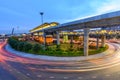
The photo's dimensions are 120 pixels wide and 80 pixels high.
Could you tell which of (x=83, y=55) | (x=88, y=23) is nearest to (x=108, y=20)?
(x=88, y=23)

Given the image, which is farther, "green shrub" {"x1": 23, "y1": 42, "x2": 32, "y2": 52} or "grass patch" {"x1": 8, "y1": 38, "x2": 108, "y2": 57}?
"green shrub" {"x1": 23, "y1": 42, "x2": 32, "y2": 52}

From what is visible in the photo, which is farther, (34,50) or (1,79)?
(34,50)

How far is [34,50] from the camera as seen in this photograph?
176 ft

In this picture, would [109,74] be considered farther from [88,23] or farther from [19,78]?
[88,23]

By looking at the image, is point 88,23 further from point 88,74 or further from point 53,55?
point 88,74

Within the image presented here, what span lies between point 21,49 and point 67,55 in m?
16.6

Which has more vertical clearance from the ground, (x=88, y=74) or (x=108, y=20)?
(x=108, y=20)

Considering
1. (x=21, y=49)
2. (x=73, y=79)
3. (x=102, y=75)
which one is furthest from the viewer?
(x=21, y=49)

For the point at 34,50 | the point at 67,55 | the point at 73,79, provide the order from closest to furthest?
the point at 73,79 → the point at 67,55 → the point at 34,50

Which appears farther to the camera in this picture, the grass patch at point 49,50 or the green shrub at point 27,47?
the green shrub at point 27,47

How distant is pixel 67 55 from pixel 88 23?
8.36 m

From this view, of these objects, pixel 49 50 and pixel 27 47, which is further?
pixel 27 47

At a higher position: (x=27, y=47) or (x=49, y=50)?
(x=27, y=47)

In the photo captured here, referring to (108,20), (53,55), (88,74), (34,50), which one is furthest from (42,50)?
(88,74)
